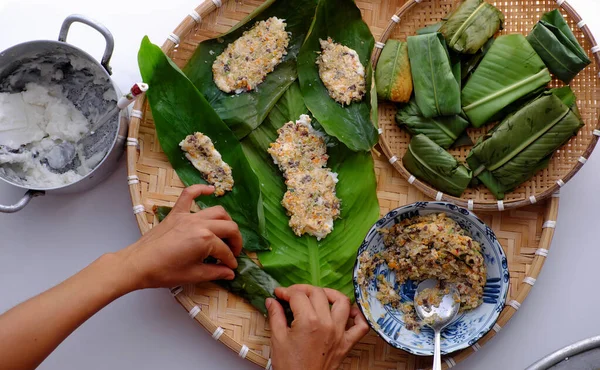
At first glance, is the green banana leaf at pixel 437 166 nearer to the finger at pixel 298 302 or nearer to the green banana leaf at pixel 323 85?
the green banana leaf at pixel 323 85

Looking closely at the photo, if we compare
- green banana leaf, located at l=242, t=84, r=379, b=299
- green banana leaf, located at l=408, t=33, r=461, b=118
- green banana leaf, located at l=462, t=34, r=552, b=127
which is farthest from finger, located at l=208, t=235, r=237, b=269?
green banana leaf, located at l=462, t=34, r=552, b=127

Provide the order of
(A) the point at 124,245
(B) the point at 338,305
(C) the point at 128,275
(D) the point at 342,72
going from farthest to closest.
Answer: (A) the point at 124,245 → (D) the point at 342,72 → (B) the point at 338,305 → (C) the point at 128,275

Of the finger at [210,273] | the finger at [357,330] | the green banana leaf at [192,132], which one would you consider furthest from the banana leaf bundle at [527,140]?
the finger at [210,273]

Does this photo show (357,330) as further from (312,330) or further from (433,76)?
(433,76)

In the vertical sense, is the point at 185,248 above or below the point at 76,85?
Answer: below

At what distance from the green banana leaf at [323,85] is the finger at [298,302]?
0.43 m

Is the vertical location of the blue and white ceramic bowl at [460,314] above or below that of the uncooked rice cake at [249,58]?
below

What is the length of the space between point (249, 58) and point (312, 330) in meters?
0.78

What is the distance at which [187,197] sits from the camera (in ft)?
5.12

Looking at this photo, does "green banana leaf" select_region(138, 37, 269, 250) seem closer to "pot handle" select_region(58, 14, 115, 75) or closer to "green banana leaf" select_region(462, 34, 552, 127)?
"pot handle" select_region(58, 14, 115, 75)

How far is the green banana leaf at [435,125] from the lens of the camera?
5.49ft

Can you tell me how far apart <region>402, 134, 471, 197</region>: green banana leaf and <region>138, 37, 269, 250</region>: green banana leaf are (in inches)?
17.8

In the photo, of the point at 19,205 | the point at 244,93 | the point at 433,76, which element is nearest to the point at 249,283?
the point at 244,93

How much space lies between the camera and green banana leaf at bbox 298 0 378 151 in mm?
1651
